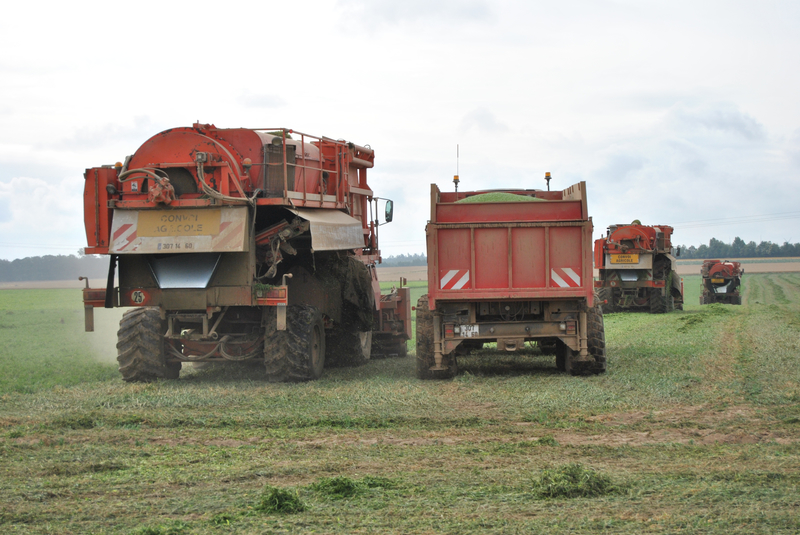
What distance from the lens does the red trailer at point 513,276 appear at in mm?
10734

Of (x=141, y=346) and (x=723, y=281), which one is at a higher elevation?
Result: (x=723, y=281)

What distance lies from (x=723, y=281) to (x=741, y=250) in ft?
314

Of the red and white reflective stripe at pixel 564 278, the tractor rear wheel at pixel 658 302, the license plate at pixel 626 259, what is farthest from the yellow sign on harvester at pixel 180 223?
the tractor rear wheel at pixel 658 302

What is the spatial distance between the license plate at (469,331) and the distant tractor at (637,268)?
15.4m

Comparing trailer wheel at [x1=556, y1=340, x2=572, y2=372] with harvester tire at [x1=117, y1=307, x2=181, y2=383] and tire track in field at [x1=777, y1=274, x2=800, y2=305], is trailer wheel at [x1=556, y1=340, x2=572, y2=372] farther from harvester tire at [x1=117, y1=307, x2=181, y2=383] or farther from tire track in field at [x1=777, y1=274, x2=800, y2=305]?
tire track in field at [x1=777, y1=274, x2=800, y2=305]

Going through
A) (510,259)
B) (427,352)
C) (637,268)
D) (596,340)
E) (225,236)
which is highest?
(225,236)

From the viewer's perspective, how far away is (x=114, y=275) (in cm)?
1125

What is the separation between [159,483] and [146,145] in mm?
6460

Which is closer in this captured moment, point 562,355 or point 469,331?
point 469,331

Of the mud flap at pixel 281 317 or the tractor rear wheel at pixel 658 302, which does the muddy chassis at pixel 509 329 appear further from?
the tractor rear wheel at pixel 658 302

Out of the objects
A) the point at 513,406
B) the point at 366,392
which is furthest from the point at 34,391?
the point at 513,406

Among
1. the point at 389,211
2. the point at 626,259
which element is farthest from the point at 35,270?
the point at 389,211

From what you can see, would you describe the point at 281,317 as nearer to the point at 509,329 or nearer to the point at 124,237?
the point at 124,237

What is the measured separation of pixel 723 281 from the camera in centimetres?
3544
